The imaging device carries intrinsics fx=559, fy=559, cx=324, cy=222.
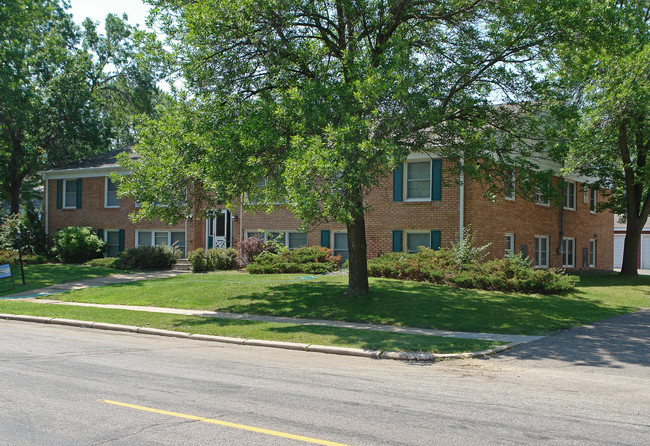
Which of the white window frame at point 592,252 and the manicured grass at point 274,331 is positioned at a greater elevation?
the white window frame at point 592,252

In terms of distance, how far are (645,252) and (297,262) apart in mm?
33513

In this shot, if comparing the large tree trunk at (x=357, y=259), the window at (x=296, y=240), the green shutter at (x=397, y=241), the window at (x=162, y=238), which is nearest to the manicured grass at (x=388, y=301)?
the large tree trunk at (x=357, y=259)

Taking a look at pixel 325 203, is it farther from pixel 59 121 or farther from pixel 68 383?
pixel 59 121

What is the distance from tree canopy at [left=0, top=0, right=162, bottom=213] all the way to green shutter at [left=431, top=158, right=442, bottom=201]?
1977 centimetres

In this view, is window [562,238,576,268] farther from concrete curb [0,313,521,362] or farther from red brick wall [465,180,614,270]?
concrete curb [0,313,521,362]

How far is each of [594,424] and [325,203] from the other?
22.1 ft

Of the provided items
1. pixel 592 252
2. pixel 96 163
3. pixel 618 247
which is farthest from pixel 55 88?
pixel 618 247

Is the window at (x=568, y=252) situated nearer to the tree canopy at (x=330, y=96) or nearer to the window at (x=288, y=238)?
the window at (x=288, y=238)

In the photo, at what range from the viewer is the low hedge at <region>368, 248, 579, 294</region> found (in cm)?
1789

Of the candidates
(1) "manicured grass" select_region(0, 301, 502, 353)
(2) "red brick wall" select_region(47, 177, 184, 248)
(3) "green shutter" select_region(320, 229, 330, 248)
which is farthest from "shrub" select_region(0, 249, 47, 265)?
(3) "green shutter" select_region(320, 229, 330, 248)

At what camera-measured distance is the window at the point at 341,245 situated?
24.6 meters

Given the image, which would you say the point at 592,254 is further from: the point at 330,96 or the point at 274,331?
the point at 274,331

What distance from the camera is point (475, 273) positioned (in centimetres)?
1850

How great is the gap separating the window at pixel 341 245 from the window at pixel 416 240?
2901 millimetres
